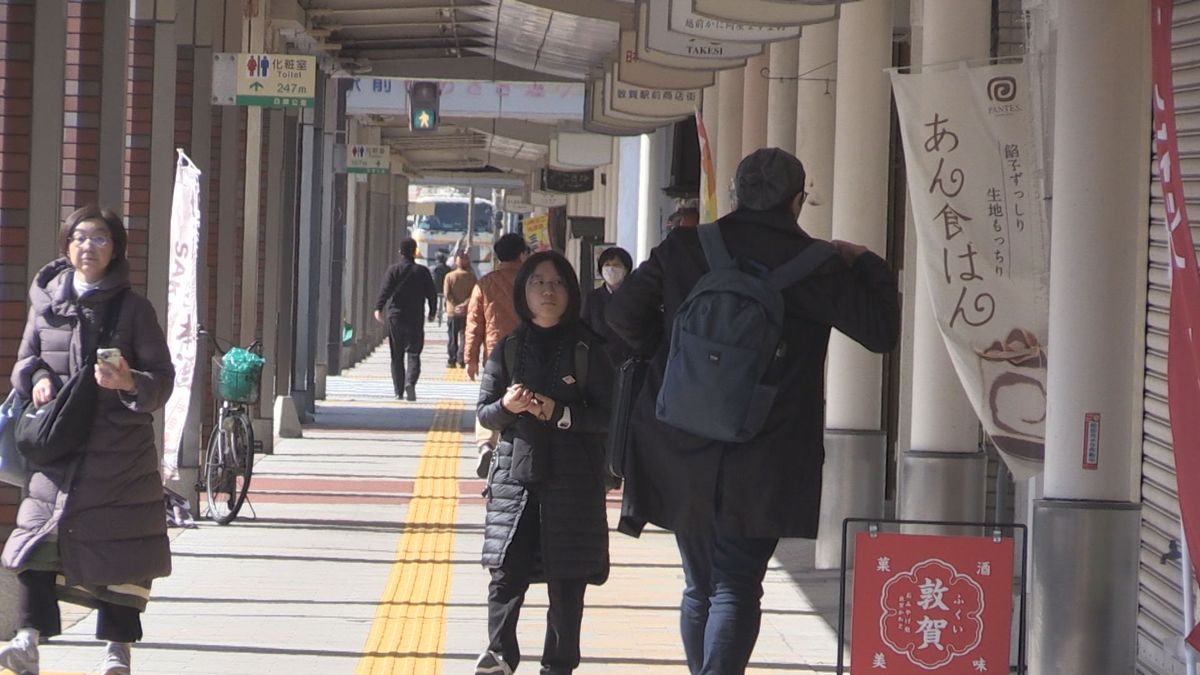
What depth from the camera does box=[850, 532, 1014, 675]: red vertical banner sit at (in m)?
5.94

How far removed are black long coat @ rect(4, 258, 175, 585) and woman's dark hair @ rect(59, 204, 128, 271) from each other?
58mm

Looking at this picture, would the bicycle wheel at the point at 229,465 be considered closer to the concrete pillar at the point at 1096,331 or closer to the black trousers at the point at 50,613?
the black trousers at the point at 50,613

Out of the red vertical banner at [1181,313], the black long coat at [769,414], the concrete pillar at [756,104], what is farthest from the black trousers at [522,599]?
the concrete pillar at [756,104]

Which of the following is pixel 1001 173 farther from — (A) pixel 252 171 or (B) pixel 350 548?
(A) pixel 252 171

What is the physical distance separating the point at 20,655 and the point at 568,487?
1.96m

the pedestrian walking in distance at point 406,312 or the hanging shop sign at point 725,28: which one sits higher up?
the hanging shop sign at point 725,28

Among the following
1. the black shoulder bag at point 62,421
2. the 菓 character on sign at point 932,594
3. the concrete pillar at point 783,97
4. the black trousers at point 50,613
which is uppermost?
the concrete pillar at point 783,97

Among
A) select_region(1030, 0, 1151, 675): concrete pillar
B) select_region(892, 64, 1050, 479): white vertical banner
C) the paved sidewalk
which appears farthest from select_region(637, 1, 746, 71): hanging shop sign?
select_region(1030, 0, 1151, 675): concrete pillar

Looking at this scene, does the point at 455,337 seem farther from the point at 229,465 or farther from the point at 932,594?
the point at 932,594

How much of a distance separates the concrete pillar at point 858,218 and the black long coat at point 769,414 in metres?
5.13

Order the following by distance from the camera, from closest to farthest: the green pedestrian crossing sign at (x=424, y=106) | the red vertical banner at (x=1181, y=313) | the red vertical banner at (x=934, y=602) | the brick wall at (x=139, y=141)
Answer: the red vertical banner at (x=1181, y=313) < the red vertical banner at (x=934, y=602) < the brick wall at (x=139, y=141) < the green pedestrian crossing sign at (x=424, y=106)

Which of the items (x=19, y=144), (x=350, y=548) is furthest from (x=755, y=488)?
(x=350, y=548)

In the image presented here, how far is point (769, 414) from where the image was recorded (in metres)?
5.69

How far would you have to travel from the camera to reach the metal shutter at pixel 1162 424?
24.2ft
